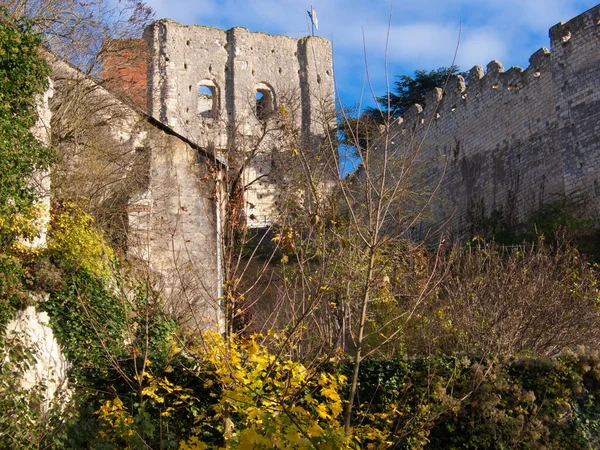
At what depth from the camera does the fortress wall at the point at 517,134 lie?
59.3ft

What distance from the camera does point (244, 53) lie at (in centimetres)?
3362

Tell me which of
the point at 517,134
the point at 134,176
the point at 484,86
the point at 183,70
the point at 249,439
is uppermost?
the point at 183,70

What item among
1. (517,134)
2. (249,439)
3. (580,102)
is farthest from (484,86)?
(249,439)

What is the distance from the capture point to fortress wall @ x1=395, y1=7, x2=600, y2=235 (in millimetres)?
18078

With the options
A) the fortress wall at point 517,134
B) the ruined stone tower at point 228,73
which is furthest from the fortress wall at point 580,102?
the ruined stone tower at point 228,73

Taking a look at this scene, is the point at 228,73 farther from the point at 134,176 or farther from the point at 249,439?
the point at 249,439

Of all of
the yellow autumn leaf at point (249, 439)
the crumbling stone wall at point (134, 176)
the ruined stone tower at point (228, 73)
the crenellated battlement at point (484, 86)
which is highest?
the ruined stone tower at point (228, 73)

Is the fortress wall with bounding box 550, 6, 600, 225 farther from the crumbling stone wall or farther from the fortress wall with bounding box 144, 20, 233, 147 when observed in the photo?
the fortress wall with bounding box 144, 20, 233, 147

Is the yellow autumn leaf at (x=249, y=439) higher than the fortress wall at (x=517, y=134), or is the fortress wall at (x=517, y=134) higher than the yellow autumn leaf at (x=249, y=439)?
the fortress wall at (x=517, y=134)

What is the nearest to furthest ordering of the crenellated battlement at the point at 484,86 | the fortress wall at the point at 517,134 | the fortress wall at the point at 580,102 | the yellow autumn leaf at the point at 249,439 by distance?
the yellow autumn leaf at the point at 249,439 < the fortress wall at the point at 580,102 < the fortress wall at the point at 517,134 < the crenellated battlement at the point at 484,86

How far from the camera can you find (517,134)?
2045cm

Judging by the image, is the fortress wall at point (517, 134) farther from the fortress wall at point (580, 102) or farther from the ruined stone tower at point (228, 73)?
the ruined stone tower at point (228, 73)

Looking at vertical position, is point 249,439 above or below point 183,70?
below

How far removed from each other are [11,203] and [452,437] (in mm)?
6053
